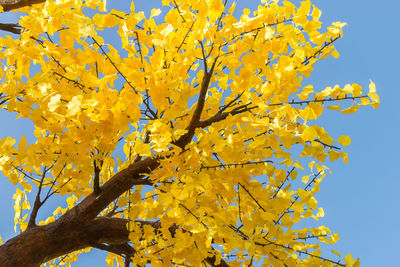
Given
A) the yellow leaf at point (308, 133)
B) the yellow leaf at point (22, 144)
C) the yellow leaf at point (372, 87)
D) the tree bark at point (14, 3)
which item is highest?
the tree bark at point (14, 3)

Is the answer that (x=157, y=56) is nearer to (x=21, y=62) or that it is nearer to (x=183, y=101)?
(x=183, y=101)

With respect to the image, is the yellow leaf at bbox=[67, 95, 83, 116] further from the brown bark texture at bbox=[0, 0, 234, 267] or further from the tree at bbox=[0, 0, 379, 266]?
the brown bark texture at bbox=[0, 0, 234, 267]

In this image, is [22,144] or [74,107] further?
[22,144]

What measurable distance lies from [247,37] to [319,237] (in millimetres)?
1733

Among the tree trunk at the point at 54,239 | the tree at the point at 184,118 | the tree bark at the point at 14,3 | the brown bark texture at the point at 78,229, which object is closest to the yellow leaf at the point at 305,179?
the tree at the point at 184,118

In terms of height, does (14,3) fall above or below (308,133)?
above

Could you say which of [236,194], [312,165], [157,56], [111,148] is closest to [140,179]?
[111,148]

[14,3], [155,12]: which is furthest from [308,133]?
[14,3]

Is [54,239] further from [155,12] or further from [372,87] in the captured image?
[372,87]

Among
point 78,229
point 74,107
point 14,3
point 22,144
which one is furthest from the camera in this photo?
point 14,3

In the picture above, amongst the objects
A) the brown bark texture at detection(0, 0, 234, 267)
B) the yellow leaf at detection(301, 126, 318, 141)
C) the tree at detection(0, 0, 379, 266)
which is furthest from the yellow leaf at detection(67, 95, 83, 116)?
the yellow leaf at detection(301, 126, 318, 141)

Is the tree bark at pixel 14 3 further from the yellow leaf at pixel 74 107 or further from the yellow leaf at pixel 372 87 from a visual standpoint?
the yellow leaf at pixel 372 87

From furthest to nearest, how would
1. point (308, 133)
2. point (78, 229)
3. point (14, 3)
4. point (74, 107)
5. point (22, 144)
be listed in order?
point (14, 3)
point (78, 229)
point (22, 144)
point (74, 107)
point (308, 133)

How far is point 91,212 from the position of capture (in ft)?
9.31
